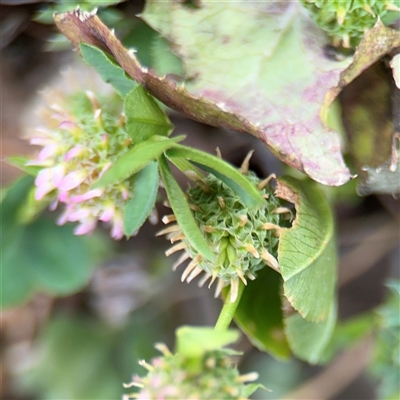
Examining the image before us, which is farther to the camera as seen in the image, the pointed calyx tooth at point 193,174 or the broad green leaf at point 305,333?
the broad green leaf at point 305,333

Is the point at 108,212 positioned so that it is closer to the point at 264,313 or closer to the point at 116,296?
the point at 264,313

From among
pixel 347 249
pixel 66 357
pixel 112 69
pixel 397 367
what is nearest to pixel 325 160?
pixel 112 69

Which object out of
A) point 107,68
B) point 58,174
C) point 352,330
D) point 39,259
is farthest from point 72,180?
point 352,330

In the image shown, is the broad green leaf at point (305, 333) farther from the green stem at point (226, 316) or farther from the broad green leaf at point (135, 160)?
the broad green leaf at point (135, 160)

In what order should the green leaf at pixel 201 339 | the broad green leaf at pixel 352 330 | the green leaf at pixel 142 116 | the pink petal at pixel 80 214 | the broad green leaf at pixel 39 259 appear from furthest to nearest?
1. the broad green leaf at pixel 352 330
2. the broad green leaf at pixel 39 259
3. the pink petal at pixel 80 214
4. the green leaf at pixel 142 116
5. the green leaf at pixel 201 339

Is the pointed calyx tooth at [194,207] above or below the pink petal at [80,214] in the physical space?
above

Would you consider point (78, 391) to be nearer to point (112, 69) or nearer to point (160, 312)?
point (160, 312)

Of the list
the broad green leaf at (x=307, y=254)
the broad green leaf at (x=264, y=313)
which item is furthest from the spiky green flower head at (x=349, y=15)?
the broad green leaf at (x=264, y=313)
